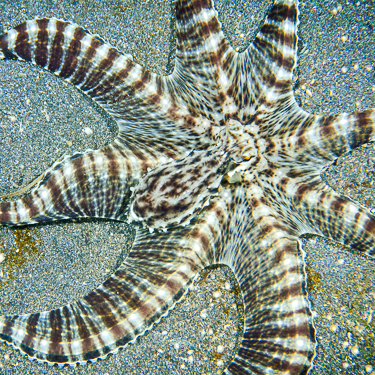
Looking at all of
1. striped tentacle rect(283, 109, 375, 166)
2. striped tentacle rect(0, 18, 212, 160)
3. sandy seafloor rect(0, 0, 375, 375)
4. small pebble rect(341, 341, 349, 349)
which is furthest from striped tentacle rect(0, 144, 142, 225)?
small pebble rect(341, 341, 349, 349)

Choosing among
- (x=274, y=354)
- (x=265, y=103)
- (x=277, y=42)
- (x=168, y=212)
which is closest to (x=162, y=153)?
(x=168, y=212)

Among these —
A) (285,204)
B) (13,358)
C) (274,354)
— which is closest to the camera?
(274,354)

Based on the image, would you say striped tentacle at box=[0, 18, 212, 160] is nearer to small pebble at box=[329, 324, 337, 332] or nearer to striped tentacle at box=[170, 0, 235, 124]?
striped tentacle at box=[170, 0, 235, 124]

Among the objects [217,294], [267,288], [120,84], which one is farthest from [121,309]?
[120,84]

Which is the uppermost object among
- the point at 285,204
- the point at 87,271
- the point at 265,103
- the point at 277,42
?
the point at 277,42

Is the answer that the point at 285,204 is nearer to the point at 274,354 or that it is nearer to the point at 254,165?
the point at 254,165

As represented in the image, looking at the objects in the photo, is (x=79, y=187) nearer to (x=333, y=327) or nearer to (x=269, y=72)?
(x=269, y=72)

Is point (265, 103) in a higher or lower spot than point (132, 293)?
higher
